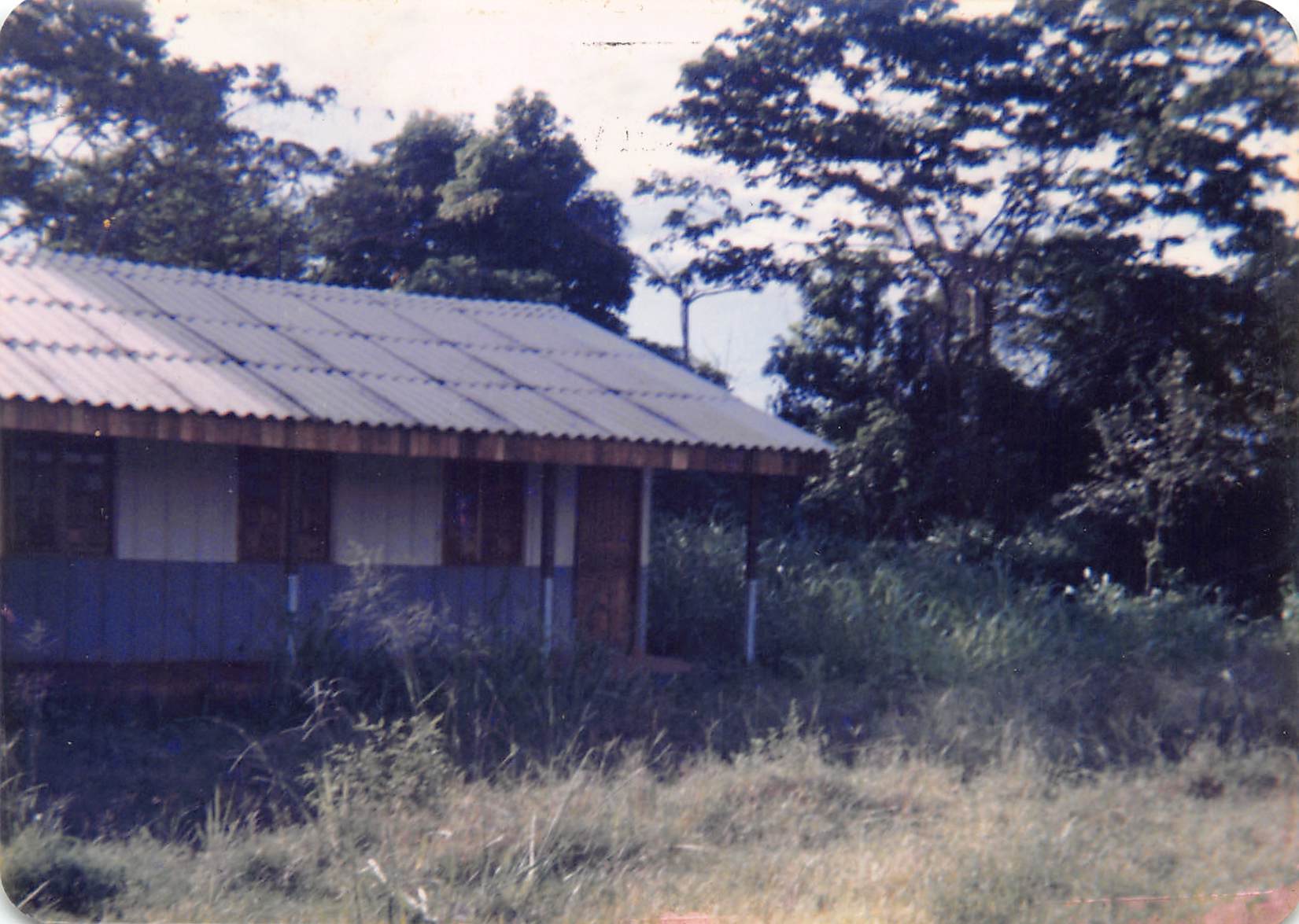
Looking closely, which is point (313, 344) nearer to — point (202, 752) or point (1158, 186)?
point (202, 752)

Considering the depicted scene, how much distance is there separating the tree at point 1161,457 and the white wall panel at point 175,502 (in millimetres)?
10614

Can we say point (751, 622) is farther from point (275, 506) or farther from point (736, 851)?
point (736, 851)

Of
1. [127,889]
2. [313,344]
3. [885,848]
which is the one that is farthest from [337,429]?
[885,848]

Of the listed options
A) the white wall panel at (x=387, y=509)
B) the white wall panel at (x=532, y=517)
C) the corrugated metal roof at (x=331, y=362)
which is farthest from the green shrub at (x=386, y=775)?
the white wall panel at (x=532, y=517)

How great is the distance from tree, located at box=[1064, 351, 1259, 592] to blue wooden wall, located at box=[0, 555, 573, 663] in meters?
8.22

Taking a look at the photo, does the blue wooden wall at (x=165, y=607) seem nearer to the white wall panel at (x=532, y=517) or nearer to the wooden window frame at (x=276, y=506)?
the wooden window frame at (x=276, y=506)

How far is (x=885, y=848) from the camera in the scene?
5.74m

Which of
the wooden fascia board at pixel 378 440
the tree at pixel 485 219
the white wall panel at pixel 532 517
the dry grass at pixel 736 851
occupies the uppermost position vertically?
the tree at pixel 485 219

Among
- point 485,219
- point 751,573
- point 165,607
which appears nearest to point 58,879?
point 165,607

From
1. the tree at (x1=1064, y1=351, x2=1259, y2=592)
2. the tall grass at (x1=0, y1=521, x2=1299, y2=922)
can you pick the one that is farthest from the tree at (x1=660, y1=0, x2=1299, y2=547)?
the tall grass at (x1=0, y1=521, x2=1299, y2=922)

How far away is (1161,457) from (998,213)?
4.64 metres

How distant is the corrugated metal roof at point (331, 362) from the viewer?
25.7 feet

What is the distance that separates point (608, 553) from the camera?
10.8m

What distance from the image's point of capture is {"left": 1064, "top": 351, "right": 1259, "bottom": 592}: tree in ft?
43.7
